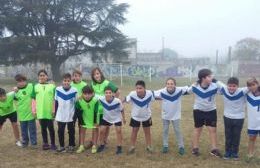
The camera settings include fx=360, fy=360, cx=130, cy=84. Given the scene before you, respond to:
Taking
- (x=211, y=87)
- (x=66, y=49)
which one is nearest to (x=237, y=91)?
(x=211, y=87)

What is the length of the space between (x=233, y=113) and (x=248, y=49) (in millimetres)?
53757

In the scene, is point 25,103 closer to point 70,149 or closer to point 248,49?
point 70,149

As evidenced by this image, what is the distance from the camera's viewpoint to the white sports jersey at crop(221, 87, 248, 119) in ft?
21.5

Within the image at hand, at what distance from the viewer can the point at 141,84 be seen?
6.99 metres

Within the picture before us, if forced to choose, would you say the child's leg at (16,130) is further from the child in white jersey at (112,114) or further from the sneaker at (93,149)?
the child in white jersey at (112,114)

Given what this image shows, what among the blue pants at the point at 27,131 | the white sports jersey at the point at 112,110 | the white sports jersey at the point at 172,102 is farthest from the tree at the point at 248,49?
the blue pants at the point at 27,131

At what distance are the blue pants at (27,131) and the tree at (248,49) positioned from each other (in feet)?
175

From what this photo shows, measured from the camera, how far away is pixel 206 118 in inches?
268

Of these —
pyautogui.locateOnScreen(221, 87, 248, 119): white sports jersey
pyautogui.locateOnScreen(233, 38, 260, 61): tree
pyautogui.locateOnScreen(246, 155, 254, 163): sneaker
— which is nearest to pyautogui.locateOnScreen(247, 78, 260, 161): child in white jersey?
pyautogui.locateOnScreen(221, 87, 248, 119): white sports jersey

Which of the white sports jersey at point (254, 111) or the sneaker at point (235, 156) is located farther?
the sneaker at point (235, 156)

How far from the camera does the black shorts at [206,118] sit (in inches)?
267

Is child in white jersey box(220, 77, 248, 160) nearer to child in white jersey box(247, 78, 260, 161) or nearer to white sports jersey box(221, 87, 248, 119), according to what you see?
white sports jersey box(221, 87, 248, 119)

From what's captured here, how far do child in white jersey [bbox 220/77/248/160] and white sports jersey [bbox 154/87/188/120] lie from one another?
2.72 feet

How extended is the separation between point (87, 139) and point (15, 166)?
2.28 metres
